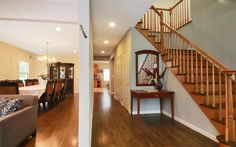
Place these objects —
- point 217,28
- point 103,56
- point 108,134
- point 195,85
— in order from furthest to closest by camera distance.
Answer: point 103,56
point 217,28
point 195,85
point 108,134

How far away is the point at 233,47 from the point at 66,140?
13.0ft

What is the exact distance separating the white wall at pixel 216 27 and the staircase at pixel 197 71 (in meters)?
0.28

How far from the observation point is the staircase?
231 cm

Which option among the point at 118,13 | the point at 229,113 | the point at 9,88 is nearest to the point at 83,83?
the point at 229,113

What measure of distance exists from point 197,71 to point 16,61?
778cm

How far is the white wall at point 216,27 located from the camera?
336cm

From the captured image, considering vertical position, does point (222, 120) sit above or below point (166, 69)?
below

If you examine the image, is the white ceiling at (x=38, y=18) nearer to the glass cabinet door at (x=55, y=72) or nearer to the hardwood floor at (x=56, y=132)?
the hardwood floor at (x=56, y=132)

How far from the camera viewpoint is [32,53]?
9.09 metres

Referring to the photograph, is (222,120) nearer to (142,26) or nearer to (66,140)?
(66,140)

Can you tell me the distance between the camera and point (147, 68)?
470 centimetres

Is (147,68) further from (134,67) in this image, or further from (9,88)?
(9,88)

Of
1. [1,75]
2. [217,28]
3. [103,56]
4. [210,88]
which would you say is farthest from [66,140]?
[103,56]

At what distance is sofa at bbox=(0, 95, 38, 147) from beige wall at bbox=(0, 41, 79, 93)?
454cm
